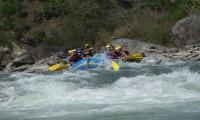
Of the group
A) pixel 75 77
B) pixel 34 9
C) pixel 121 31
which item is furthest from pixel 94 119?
pixel 34 9

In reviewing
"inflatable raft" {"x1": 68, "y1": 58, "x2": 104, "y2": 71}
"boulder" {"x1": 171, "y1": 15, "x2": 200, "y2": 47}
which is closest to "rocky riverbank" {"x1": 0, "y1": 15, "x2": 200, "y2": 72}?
"boulder" {"x1": 171, "y1": 15, "x2": 200, "y2": 47}

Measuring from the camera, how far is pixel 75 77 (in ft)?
40.2

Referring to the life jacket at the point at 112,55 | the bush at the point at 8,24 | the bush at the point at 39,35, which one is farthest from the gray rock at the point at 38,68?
the bush at the point at 8,24

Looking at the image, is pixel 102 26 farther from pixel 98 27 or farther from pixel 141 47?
pixel 141 47

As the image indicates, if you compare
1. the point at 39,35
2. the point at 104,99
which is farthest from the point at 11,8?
the point at 104,99

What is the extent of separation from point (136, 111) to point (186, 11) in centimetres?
1566

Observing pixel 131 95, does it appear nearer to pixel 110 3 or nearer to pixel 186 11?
pixel 186 11

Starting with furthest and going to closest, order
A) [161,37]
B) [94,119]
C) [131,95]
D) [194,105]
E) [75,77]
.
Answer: [161,37] < [75,77] < [131,95] < [194,105] < [94,119]

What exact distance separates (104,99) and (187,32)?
11730 millimetres

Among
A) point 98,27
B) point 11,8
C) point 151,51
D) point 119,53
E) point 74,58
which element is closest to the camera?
point 74,58

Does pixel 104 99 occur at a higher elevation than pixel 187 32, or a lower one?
lower

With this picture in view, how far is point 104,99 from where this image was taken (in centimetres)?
857

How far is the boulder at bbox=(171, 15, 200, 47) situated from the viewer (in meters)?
19.2

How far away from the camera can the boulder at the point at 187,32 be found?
19234mm
